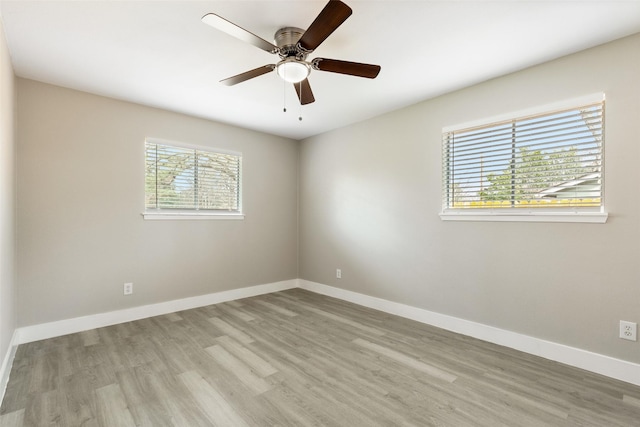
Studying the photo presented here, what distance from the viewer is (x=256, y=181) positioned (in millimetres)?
4477

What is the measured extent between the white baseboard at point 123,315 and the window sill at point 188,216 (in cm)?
99

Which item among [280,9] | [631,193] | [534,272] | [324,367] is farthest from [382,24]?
[324,367]

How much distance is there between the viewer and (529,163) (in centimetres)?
262

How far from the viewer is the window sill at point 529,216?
2.28 meters

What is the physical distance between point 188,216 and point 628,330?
4188mm

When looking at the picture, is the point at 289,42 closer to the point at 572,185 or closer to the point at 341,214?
the point at 572,185

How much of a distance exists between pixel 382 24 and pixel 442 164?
5.37ft

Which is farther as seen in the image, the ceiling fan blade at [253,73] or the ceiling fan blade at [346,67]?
the ceiling fan blade at [253,73]

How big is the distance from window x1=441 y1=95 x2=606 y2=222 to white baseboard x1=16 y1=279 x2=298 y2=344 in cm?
289

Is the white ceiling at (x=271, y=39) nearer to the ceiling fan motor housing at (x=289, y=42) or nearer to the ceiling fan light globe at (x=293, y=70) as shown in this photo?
the ceiling fan motor housing at (x=289, y=42)

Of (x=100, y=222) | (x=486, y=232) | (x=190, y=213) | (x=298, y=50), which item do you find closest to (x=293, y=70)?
(x=298, y=50)

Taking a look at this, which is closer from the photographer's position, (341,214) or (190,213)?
(190,213)

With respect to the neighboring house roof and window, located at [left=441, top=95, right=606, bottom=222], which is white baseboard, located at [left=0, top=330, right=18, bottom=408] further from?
the neighboring house roof

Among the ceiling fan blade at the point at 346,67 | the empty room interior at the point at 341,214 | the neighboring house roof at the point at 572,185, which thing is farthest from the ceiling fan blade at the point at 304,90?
the neighboring house roof at the point at 572,185
